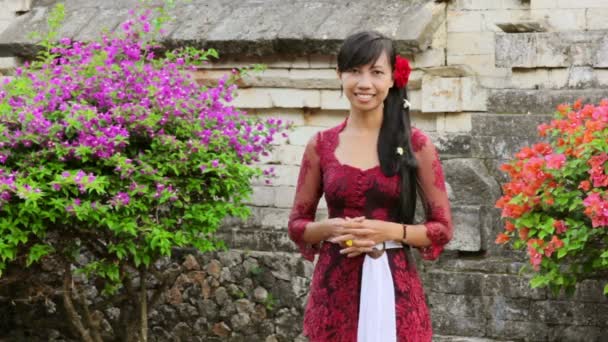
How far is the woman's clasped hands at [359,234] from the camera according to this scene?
3.99 m

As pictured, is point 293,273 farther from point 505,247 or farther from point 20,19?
point 20,19

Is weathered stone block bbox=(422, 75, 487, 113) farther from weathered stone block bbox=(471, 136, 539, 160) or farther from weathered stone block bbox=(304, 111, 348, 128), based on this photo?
weathered stone block bbox=(304, 111, 348, 128)

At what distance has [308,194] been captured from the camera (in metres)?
4.30

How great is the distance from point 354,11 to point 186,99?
1.58m

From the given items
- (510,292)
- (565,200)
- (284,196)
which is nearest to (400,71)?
(565,200)

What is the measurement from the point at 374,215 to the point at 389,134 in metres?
0.30

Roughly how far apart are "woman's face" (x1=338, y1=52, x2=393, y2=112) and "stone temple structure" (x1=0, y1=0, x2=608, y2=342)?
226cm

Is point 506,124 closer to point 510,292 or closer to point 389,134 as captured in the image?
point 510,292

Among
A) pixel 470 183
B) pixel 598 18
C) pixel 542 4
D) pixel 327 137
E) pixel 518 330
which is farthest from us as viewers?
pixel 542 4

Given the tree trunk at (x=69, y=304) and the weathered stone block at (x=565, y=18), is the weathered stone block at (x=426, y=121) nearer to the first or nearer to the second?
the weathered stone block at (x=565, y=18)

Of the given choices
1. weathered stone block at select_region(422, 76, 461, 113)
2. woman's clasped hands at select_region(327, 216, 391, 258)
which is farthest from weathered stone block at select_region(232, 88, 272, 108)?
woman's clasped hands at select_region(327, 216, 391, 258)

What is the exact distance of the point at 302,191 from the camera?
14.2 feet

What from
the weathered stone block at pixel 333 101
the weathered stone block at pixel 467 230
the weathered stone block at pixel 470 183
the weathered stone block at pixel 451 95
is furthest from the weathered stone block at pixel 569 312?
the weathered stone block at pixel 333 101

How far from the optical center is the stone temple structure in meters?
6.11
